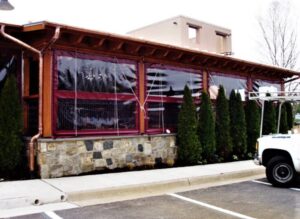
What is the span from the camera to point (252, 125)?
14.3 m

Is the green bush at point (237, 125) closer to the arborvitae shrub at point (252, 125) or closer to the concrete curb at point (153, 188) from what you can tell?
the arborvitae shrub at point (252, 125)

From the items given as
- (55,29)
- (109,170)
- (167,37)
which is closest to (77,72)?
(55,29)

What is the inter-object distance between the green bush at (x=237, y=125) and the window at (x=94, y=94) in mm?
4252

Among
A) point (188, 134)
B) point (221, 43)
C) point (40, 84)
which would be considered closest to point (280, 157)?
point (188, 134)

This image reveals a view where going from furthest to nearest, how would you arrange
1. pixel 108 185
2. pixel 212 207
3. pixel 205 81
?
pixel 205 81
pixel 108 185
pixel 212 207

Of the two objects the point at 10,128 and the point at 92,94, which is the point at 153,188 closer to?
the point at 92,94

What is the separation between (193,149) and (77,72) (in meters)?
4.46

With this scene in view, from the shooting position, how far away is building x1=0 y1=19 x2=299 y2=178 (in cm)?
923

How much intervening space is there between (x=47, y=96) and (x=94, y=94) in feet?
4.56

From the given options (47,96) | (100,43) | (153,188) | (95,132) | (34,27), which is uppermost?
(34,27)

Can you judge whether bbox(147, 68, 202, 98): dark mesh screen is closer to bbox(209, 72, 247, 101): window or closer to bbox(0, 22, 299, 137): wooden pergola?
bbox(0, 22, 299, 137): wooden pergola

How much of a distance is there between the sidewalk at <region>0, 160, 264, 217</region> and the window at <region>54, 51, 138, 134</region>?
1438 millimetres

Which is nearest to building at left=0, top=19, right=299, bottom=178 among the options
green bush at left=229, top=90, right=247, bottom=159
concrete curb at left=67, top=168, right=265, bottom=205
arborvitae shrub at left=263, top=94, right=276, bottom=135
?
concrete curb at left=67, top=168, right=265, bottom=205

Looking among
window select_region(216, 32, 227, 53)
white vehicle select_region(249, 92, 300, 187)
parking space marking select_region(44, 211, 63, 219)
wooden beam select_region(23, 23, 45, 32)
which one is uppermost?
window select_region(216, 32, 227, 53)
